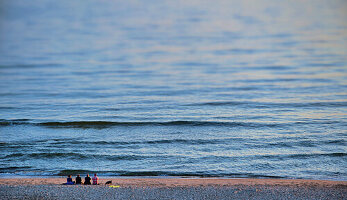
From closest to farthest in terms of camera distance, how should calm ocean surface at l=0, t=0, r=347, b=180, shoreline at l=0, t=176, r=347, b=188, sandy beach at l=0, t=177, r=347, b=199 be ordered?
sandy beach at l=0, t=177, r=347, b=199 < shoreline at l=0, t=176, r=347, b=188 < calm ocean surface at l=0, t=0, r=347, b=180

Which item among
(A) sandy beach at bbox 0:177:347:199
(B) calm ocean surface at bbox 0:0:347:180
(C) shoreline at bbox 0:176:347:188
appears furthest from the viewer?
(B) calm ocean surface at bbox 0:0:347:180

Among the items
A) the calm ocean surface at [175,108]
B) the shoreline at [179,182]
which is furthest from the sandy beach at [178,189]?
the calm ocean surface at [175,108]

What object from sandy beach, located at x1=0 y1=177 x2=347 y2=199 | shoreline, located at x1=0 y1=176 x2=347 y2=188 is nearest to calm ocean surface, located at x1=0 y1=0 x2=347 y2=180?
shoreline, located at x1=0 y1=176 x2=347 y2=188

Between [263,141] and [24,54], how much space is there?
3538cm

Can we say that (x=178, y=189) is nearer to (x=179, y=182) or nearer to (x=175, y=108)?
(x=179, y=182)

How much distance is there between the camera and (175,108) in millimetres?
25500

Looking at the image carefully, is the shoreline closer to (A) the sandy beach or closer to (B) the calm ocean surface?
(A) the sandy beach

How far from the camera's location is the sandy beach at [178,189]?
1312cm

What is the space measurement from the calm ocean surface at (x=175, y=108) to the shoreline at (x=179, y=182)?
57cm

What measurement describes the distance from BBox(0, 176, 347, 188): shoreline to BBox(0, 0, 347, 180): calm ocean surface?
0.57m

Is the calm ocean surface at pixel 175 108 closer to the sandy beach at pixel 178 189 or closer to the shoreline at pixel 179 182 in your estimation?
the shoreline at pixel 179 182

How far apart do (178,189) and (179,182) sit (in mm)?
1173

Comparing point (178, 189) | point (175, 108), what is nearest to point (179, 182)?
point (178, 189)

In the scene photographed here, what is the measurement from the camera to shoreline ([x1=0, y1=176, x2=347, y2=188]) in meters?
14.5
